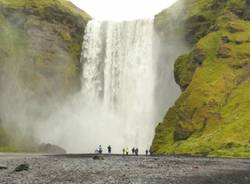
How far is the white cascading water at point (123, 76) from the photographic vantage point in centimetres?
13425

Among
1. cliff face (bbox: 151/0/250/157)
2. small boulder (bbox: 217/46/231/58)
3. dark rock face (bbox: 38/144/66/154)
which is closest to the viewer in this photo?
cliff face (bbox: 151/0/250/157)

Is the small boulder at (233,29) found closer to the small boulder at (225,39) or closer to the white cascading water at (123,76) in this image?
the small boulder at (225,39)

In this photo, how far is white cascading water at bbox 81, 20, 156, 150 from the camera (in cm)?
13425

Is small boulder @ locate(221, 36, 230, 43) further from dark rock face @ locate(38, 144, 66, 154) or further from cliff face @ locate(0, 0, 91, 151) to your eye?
cliff face @ locate(0, 0, 91, 151)

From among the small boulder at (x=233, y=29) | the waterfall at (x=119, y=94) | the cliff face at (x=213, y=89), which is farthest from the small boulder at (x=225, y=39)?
the waterfall at (x=119, y=94)

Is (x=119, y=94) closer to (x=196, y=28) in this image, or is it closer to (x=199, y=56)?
(x=196, y=28)

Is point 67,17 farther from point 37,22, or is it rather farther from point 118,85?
point 118,85

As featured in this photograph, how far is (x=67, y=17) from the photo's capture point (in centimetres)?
15862

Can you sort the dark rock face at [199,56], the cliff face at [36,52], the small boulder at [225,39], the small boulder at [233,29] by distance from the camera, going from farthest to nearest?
1. the cliff face at [36,52]
2. the small boulder at [233,29]
3. the small boulder at [225,39]
4. the dark rock face at [199,56]

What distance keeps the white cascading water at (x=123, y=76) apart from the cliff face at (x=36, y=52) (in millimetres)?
4530

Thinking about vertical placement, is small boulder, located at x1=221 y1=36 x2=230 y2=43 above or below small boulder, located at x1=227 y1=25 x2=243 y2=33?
below

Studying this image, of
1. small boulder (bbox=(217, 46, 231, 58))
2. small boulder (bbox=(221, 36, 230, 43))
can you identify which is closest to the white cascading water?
small boulder (bbox=(217, 46, 231, 58))

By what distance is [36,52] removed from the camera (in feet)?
491

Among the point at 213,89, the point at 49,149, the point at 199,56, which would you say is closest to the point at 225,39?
the point at 199,56
